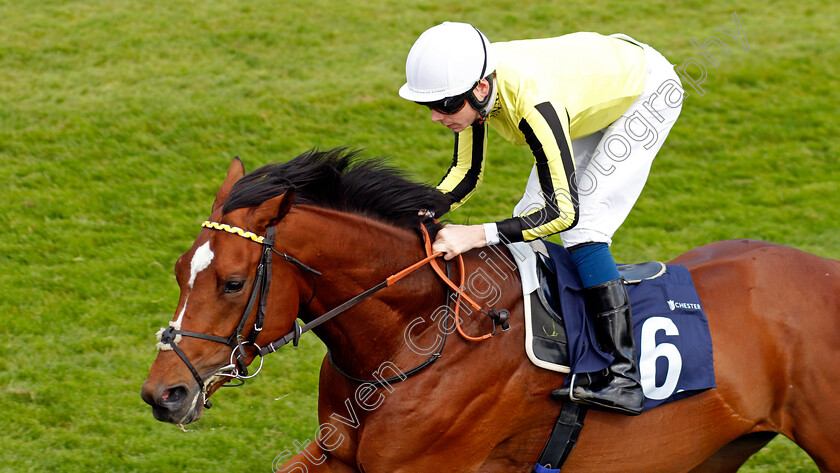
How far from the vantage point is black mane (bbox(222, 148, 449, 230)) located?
128 inches

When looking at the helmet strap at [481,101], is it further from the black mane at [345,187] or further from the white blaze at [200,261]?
the white blaze at [200,261]

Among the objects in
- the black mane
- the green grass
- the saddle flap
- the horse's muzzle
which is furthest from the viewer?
the green grass

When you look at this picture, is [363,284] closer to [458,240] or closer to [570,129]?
[458,240]

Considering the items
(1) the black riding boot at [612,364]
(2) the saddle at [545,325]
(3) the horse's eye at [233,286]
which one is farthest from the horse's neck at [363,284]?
(1) the black riding boot at [612,364]

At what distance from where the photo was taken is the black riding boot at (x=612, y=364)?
3566mm

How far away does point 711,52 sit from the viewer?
11641 millimetres

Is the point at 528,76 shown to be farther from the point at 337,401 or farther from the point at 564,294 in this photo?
the point at 337,401

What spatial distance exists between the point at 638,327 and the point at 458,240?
0.89m

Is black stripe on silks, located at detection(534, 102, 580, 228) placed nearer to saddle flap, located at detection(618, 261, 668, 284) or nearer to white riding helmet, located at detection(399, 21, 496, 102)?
white riding helmet, located at detection(399, 21, 496, 102)

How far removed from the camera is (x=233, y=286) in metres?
3.04

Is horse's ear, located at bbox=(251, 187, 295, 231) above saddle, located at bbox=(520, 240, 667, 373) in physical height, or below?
above

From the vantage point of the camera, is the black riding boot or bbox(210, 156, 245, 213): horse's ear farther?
the black riding boot

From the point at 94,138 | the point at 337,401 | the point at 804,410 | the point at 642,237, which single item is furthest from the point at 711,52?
the point at 337,401

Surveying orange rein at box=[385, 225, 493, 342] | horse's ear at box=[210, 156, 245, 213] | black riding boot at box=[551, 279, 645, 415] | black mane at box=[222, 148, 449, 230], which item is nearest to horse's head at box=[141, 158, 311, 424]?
black mane at box=[222, 148, 449, 230]
